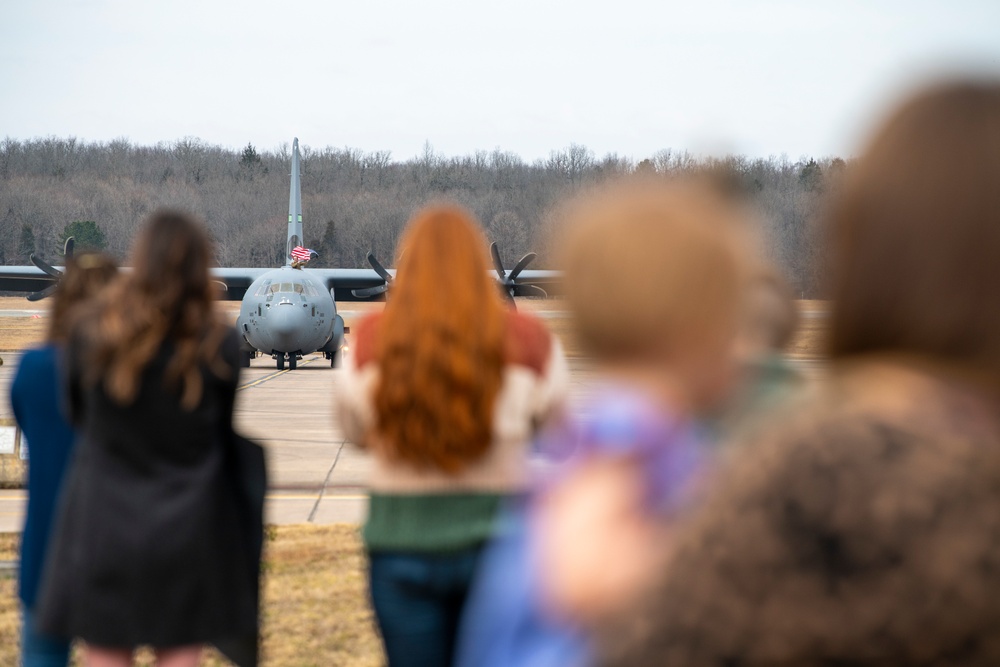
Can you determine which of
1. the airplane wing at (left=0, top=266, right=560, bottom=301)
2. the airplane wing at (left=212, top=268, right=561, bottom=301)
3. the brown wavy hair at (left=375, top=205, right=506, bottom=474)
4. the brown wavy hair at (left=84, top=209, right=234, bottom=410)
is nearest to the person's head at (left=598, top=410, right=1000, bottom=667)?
the brown wavy hair at (left=375, top=205, right=506, bottom=474)

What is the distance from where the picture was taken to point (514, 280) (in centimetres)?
3484

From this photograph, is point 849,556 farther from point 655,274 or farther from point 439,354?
point 439,354

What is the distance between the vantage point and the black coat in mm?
3223

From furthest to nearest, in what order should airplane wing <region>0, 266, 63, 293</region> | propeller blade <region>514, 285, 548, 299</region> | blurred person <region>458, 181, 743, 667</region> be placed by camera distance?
propeller blade <region>514, 285, 548, 299</region> → airplane wing <region>0, 266, 63, 293</region> → blurred person <region>458, 181, 743, 667</region>

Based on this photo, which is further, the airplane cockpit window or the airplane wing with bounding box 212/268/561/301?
the airplane wing with bounding box 212/268/561/301

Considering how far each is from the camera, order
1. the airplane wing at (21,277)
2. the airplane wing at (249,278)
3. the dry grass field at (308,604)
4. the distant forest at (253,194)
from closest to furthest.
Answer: the dry grass field at (308,604)
the airplane wing at (21,277)
the airplane wing at (249,278)
the distant forest at (253,194)

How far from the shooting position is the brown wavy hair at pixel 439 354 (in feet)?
9.55

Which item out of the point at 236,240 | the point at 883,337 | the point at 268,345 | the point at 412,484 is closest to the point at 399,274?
the point at 412,484

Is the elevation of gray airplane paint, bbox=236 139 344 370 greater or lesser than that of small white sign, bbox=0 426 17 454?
lesser

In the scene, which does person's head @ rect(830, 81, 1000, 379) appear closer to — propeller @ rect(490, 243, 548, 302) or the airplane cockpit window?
the airplane cockpit window

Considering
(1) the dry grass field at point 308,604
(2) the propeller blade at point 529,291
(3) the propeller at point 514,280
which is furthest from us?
(2) the propeller blade at point 529,291

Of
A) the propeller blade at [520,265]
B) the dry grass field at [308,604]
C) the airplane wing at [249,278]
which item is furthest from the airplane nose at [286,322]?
the dry grass field at [308,604]

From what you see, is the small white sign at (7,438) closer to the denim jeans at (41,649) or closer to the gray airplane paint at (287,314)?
the denim jeans at (41,649)

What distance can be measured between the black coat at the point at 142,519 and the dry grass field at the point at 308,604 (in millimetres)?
2197
